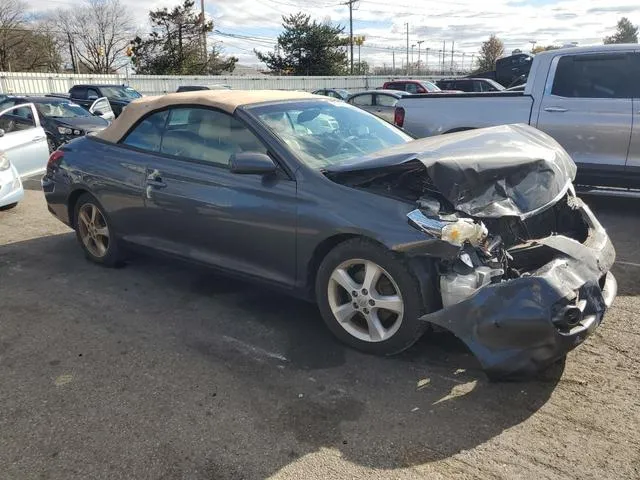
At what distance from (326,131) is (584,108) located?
13.3 feet

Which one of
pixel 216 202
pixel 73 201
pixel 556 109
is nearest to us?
pixel 216 202

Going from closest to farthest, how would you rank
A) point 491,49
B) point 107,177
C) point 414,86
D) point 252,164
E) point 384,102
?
1. point 252,164
2. point 107,177
3. point 384,102
4. point 414,86
5. point 491,49

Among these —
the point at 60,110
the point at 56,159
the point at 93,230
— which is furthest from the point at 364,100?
the point at 93,230

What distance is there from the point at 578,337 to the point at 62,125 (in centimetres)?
1242

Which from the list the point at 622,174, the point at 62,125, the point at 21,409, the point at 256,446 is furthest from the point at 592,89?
the point at 62,125

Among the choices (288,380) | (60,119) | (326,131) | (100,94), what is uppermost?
(326,131)

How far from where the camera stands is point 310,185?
11.8 feet

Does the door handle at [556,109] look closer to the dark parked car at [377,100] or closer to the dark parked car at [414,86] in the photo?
the dark parked car at [377,100]

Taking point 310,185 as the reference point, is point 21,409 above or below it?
below

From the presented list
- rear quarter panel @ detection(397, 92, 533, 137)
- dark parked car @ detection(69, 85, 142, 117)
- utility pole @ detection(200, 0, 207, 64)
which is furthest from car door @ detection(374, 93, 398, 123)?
utility pole @ detection(200, 0, 207, 64)

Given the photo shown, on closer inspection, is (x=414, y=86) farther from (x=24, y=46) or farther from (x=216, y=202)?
(x=24, y=46)

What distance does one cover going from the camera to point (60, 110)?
13266 millimetres

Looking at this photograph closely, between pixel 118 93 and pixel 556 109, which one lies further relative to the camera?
pixel 118 93

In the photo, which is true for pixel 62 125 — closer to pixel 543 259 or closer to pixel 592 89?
pixel 592 89
